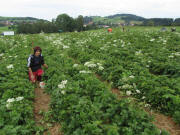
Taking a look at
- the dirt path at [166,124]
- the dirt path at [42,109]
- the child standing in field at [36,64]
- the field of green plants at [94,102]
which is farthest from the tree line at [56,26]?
the dirt path at [166,124]

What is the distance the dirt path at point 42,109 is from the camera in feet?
16.2

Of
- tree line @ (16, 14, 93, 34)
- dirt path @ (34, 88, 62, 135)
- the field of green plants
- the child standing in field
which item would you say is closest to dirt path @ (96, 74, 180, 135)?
the field of green plants

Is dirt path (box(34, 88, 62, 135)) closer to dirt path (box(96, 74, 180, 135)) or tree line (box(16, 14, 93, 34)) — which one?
dirt path (box(96, 74, 180, 135))

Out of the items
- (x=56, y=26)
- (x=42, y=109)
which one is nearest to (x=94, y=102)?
(x=42, y=109)

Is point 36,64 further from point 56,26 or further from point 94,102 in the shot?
point 56,26

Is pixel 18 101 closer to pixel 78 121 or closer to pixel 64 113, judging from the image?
pixel 64 113

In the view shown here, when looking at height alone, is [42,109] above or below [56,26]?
below

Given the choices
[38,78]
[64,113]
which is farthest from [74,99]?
[38,78]

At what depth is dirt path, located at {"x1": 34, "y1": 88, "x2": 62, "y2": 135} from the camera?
4938 millimetres

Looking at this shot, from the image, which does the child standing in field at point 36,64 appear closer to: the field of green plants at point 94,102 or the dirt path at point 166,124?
Result: the field of green plants at point 94,102

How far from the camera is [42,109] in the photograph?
6.05m

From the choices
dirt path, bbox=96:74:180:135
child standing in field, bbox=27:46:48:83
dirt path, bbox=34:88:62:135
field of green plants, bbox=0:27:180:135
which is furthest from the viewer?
child standing in field, bbox=27:46:48:83

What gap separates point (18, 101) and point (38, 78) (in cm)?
323

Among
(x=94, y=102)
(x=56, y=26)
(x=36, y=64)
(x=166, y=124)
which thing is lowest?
(x=166, y=124)
